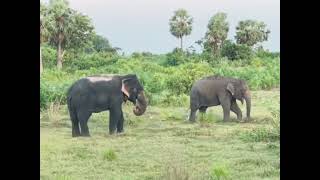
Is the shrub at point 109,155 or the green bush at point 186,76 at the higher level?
the green bush at point 186,76

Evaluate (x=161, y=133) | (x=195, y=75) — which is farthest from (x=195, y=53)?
(x=161, y=133)

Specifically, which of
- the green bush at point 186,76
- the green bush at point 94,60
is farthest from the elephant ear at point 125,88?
the green bush at point 186,76

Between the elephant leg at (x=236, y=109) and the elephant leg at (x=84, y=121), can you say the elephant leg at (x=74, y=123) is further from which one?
the elephant leg at (x=236, y=109)

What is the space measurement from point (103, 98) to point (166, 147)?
52 cm

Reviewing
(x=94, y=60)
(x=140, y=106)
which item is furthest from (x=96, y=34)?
(x=140, y=106)

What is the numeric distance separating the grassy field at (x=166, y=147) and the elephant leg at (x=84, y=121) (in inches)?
1.4

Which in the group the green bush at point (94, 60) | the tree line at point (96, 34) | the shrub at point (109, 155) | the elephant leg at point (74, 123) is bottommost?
the shrub at point (109, 155)

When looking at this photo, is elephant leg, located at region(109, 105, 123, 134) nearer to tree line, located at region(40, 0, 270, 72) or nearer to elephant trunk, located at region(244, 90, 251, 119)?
tree line, located at region(40, 0, 270, 72)

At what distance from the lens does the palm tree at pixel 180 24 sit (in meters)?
5.03

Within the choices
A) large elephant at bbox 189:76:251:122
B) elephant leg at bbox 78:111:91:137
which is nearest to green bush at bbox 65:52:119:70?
elephant leg at bbox 78:111:91:137

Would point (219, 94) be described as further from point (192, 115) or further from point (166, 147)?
point (166, 147)

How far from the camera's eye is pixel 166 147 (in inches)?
196

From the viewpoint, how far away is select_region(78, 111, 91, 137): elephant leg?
5047mm
